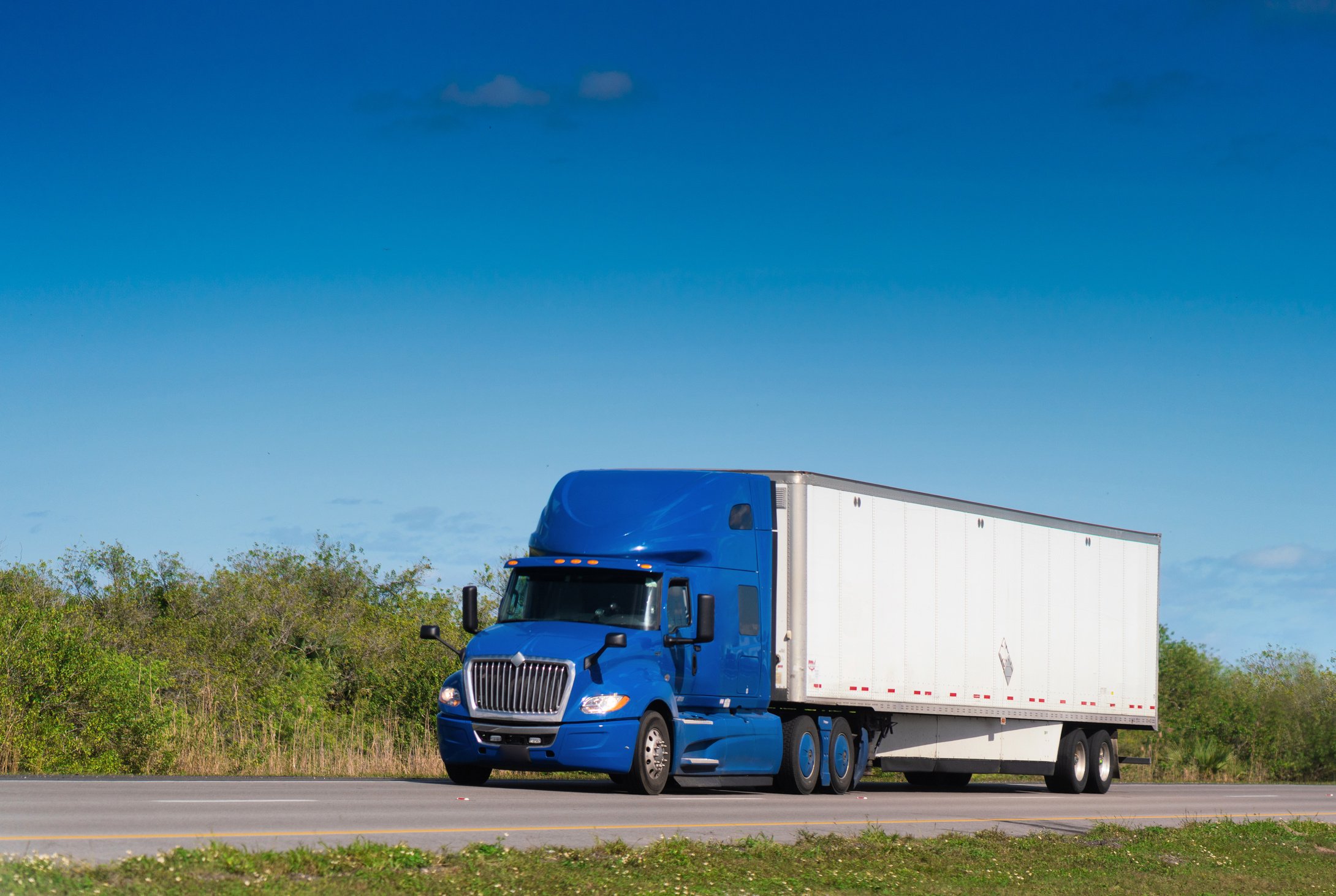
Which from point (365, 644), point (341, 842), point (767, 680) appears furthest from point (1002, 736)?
point (365, 644)

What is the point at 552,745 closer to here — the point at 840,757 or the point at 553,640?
the point at 553,640

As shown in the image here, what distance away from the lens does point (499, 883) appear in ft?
33.2

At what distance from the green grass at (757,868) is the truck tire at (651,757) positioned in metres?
4.60

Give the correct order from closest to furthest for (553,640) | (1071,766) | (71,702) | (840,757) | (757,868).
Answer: (757,868) < (553,640) < (840,757) < (71,702) < (1071,766)

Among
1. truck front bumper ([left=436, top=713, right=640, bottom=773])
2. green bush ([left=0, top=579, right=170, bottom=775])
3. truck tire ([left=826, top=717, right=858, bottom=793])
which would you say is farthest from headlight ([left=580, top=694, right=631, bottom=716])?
green bush ([left=0, top=579, right=170, bottom=775])

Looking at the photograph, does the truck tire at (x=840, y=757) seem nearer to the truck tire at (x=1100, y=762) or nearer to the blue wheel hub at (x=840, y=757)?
the blue wheel hub at (x=840, y=757)

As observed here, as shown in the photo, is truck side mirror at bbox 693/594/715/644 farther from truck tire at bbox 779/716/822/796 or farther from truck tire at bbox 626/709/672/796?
truck tire at bbox 779/716/822/796

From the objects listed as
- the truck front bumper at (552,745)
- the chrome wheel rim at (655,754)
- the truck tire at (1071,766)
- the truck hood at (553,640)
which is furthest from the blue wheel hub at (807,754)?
the truck tire at (1071,766)

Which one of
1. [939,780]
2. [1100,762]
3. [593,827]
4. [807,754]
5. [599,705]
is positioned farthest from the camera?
[939,780]

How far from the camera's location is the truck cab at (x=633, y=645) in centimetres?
1912

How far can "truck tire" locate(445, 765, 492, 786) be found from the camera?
65.8 feet

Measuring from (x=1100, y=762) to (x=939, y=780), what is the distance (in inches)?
118

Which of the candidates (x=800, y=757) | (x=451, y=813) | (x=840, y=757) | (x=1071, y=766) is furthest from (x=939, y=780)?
(x=451, y=813)

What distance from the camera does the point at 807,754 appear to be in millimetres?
22609
